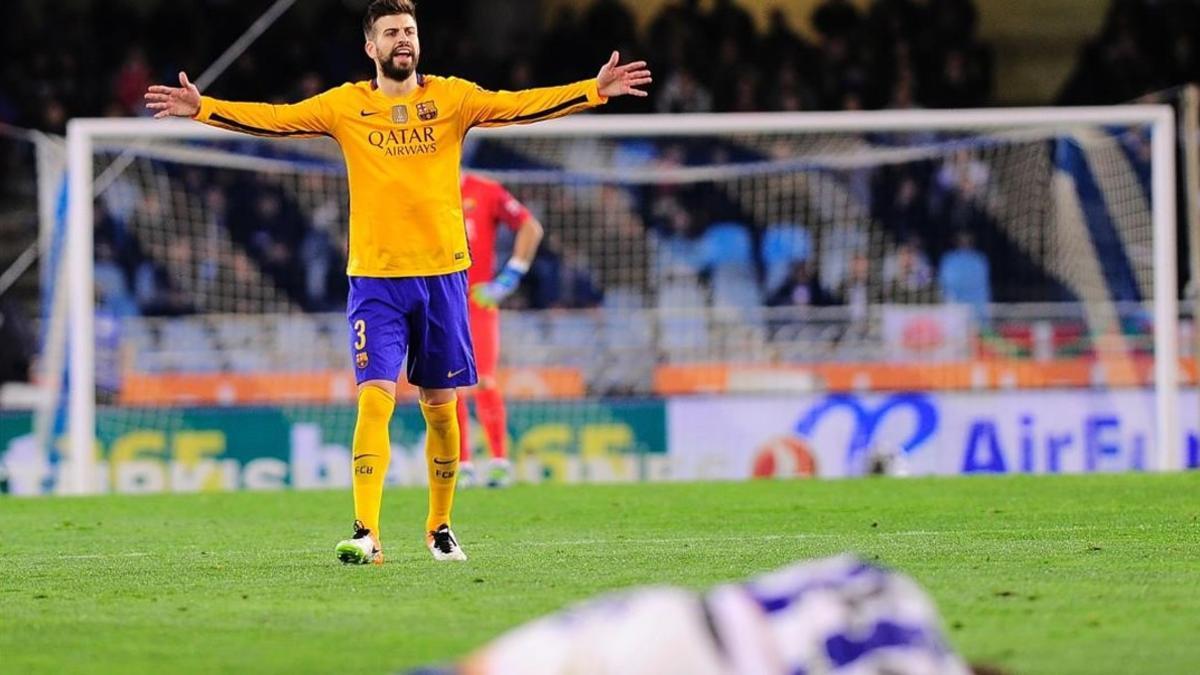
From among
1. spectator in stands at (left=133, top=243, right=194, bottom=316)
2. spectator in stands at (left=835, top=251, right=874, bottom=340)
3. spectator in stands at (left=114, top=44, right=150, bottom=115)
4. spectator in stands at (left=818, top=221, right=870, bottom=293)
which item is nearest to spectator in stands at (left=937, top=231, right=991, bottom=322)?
spectator in stands at (left=835, top=251, right=874, bottom=340)

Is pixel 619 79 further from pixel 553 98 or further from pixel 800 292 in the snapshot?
pixel 800 292

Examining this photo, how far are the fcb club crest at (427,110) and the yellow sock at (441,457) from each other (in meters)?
1.16

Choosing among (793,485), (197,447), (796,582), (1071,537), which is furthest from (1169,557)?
(197,447)

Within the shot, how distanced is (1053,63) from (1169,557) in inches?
758

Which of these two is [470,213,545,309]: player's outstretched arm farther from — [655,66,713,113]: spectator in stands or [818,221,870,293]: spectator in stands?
[655,66,713,113]: spectator in stands

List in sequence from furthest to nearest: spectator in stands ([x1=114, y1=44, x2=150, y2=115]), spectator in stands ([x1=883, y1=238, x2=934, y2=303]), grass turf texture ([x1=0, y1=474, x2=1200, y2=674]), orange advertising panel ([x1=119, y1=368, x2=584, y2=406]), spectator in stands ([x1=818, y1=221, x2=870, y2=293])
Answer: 1. spectator in stands ([x1=114, y1=44, x2=150, y2=115])
2. spectator in stands ([x1=818, y1=221, x2=870, y2=293])
3. spectator in stands ([x1=883, y1=238, x2=934, y2=303])
4. orange advertising panel ([x1=119, y1=368, x2=584, y2=406])
5. grass turf texture ([x1=0, y1=474, x2=1200, y2=674])

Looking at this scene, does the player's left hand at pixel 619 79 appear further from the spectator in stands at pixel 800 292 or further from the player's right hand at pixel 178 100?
the spectator in stands at pixel 800 292

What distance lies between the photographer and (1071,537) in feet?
30.2

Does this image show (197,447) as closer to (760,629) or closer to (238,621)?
(238,621)

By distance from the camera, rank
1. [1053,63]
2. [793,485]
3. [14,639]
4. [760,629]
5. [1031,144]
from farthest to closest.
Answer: [1053,63]
[1031,144]
[793,485]
[14,639]
[760,629]

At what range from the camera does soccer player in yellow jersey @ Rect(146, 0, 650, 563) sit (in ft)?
27.8

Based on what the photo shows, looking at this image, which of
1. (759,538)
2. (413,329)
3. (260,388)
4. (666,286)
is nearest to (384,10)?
(413,329)

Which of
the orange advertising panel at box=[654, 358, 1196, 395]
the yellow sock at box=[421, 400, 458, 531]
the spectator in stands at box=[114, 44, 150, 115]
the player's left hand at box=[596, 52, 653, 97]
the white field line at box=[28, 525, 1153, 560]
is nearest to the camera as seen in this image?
the player's left hand at box=[596, 52, 653, 97]

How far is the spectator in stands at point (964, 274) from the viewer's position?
63.7ft
